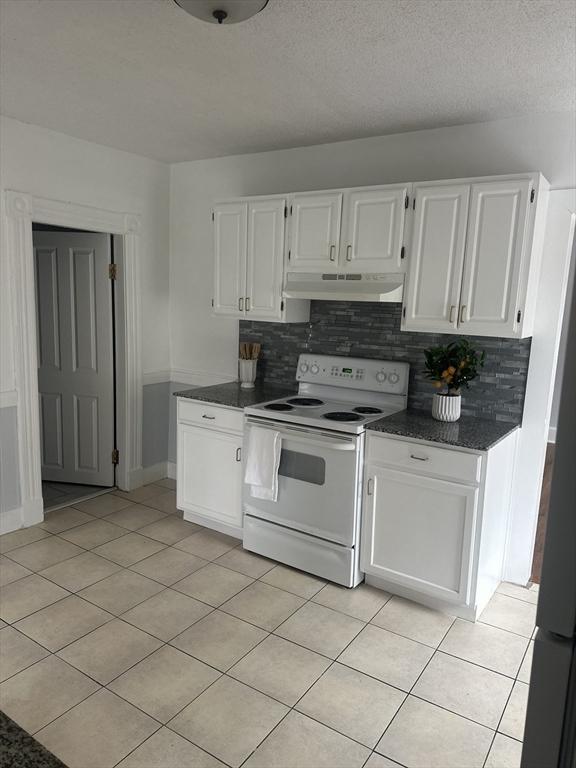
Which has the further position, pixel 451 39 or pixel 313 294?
pixel 313 294

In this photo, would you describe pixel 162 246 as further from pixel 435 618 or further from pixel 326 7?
pixel 435 618

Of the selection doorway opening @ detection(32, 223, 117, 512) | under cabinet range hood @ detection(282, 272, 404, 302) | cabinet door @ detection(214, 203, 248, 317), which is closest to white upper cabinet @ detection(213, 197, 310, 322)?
cabinet door @ detection(214, 203, 248, 317)

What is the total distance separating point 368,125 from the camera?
3104 millimetres

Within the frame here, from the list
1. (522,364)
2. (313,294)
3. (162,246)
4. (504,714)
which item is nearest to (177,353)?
(162,246)

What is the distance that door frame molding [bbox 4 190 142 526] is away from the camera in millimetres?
3377

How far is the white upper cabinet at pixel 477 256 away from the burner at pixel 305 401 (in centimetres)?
82

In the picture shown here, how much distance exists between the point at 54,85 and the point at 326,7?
1.53 meters

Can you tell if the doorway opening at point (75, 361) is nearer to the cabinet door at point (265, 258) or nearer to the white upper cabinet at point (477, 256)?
the cabinet door at point (265, 258)

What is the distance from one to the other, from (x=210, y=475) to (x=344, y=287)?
1464 millimetres

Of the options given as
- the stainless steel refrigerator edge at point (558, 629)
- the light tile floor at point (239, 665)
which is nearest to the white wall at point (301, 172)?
the light tile floor at point (239, 665)

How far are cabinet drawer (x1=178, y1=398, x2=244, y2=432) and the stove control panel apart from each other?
570mm

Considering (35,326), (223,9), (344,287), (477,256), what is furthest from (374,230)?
(35,326)

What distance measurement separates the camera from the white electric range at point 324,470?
2910 millimetres

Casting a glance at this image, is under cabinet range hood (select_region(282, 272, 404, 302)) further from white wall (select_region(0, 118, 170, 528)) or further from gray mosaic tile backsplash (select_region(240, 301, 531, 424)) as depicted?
white wall (select_region(0, 118, 170, 528))
